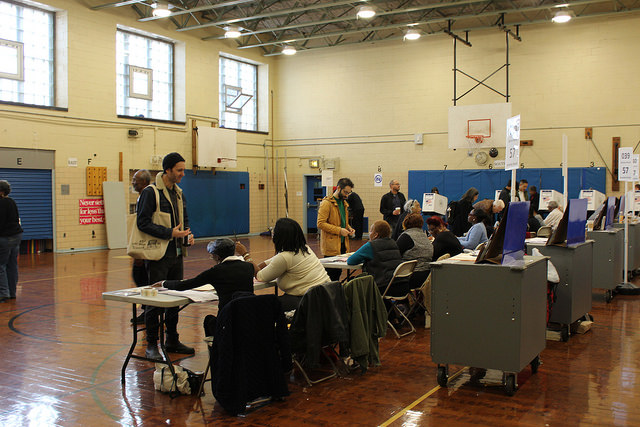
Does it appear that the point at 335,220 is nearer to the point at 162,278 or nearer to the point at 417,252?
the point at 417,252

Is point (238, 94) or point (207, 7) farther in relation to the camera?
point (238, 94)

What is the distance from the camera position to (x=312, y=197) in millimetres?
18562

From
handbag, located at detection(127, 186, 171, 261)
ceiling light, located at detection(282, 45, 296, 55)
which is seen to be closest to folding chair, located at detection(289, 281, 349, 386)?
handbag, located at detection(127, 186, 171, 261)

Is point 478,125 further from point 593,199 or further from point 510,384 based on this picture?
point 510,384

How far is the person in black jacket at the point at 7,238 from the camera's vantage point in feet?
23.7

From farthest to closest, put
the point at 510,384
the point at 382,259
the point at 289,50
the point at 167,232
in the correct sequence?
the point at 289,50, the point at 382,259, the point at 167,232, the point at 510,384

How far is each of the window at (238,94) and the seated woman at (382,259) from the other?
12.5 metres

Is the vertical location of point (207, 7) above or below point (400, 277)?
above

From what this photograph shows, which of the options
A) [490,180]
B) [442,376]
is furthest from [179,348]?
[490,180]

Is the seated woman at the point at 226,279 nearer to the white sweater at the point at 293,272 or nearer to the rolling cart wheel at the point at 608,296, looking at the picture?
the white sweater at the point at 293,272

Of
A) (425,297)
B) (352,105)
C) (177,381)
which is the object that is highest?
(352,105)

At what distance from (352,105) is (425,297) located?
12202mm

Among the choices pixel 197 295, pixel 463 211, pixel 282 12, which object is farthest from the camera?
pixel 282 12

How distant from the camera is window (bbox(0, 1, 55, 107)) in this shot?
12.2 metres
